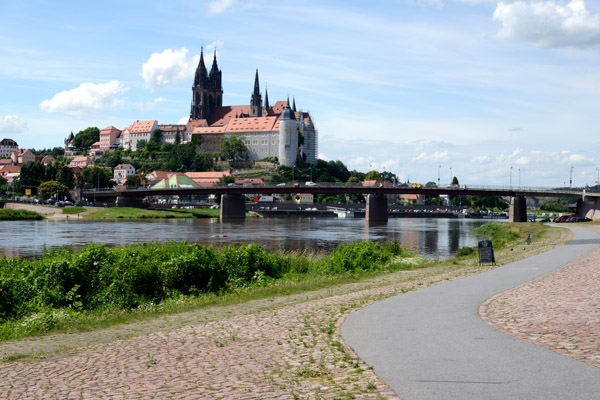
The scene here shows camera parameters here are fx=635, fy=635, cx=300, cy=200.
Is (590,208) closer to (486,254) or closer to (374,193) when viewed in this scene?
(374,193)

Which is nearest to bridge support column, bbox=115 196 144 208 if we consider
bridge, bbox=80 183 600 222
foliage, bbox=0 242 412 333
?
bridge, bbox=80 183 600 222

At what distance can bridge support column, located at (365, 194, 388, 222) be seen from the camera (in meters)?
126

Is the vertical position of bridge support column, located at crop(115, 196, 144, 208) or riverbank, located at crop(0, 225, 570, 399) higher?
bridge support column, located at crop(115, 196, 144, 208)

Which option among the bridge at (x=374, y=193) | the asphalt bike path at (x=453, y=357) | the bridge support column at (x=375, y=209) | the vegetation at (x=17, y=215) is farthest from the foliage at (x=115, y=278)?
the bridge support column at (x=375, y=209)

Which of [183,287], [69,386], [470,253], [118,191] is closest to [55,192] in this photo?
[118,191]

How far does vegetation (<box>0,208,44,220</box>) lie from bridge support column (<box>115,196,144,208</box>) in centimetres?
3509

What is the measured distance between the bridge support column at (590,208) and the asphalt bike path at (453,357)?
89.1 m

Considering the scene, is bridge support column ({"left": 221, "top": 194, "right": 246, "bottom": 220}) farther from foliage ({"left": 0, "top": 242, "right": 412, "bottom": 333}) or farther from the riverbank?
the riverbank

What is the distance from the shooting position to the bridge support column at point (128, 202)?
5507 inches

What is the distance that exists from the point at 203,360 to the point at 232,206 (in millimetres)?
120721

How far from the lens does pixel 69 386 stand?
826 cm

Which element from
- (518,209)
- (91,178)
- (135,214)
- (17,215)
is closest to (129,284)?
(17,215)

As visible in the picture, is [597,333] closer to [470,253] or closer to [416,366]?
[416,366]

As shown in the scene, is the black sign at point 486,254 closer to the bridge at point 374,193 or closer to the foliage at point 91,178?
the bridge at point 374,193
